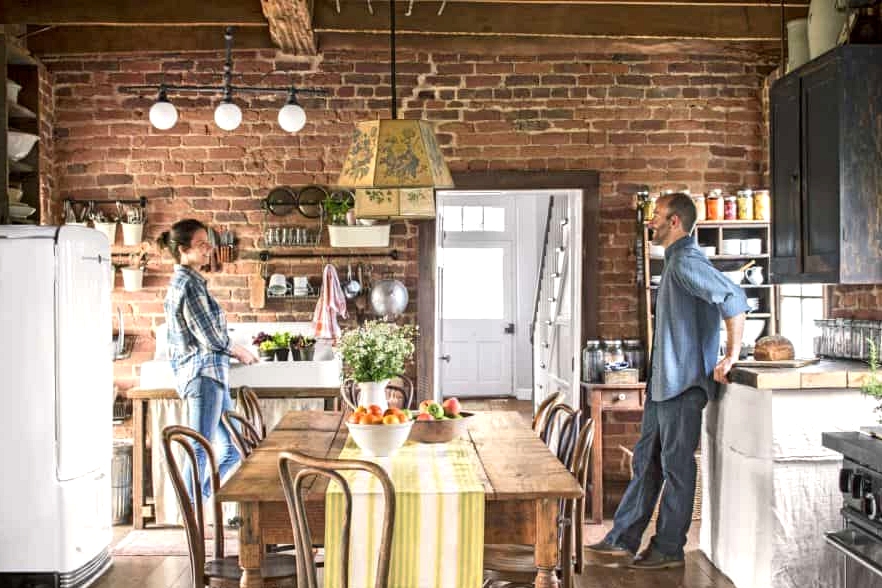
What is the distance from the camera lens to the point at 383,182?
3625 millimetres

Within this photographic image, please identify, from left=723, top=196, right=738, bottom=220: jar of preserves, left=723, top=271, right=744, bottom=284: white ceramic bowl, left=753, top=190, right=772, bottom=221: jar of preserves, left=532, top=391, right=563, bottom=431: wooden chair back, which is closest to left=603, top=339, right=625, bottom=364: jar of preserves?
left=723, top=271, right=744, bottom=284: white ceramic bowl

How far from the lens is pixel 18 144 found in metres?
5.58

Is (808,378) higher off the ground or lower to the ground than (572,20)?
lower

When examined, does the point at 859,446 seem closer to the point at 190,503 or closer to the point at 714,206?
the point at 190,503

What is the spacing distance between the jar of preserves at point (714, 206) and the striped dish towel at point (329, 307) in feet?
7.79

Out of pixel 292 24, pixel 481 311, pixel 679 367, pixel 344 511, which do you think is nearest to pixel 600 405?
pixel 679 367

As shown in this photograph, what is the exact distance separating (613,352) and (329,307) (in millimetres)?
1815

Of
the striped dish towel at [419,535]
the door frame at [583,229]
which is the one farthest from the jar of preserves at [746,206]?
the striped dish towel at [419,535]

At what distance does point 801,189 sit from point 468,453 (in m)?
2.04

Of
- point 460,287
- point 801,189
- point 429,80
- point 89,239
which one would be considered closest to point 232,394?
point 89,239

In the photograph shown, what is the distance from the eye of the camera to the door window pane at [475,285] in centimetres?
1174

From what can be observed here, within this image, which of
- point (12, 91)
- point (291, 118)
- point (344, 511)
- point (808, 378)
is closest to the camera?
point (344, 511)

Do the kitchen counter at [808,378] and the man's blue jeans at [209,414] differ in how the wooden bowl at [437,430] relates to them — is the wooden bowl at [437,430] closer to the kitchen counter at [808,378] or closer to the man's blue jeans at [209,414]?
the kitchen counter at [808,378]

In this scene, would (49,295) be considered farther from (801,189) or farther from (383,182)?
(801,189)
